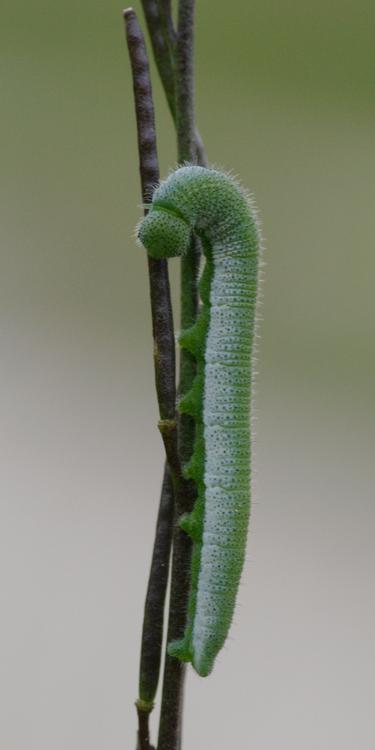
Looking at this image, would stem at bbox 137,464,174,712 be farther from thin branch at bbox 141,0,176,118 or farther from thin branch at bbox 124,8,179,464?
thin branch at bbox 141,0,176,118

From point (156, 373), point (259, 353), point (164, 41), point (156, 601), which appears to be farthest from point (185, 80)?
point (259, 353)

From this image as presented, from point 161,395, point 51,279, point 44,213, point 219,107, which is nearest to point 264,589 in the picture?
point 51,279

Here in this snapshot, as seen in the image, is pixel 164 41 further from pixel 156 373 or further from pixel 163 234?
pixel 156 373

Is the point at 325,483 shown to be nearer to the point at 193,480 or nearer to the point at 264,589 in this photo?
the point at 264,589

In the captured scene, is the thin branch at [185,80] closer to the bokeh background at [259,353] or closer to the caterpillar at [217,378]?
the caterpillar at [217,378]

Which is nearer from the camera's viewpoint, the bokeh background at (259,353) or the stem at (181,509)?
the stem at (181,509)

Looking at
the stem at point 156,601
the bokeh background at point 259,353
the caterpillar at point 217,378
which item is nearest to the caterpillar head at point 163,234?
the caterpillar at point 217,378

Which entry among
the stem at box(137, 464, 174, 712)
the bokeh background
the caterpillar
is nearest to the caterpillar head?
the caterpillar
